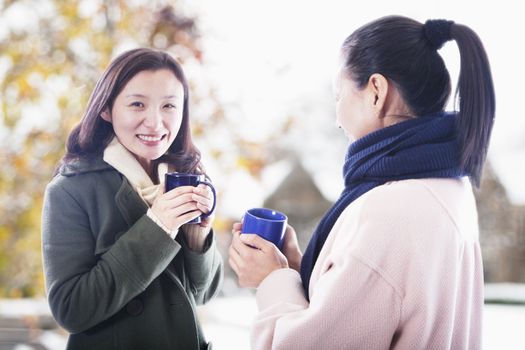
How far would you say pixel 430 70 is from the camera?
111 cm

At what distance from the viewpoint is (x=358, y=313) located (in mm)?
998

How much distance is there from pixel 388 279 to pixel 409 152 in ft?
0.84

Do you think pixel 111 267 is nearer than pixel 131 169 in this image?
Yes

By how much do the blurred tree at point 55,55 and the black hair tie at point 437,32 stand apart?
1334 mm

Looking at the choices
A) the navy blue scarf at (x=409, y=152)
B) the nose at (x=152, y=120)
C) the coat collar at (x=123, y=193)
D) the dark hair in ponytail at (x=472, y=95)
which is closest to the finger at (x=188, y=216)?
the coat collar at (x=123, y=193)

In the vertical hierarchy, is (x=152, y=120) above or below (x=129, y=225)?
above

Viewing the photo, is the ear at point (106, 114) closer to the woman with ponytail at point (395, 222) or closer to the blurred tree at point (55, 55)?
the woman with ponytail at point (395, 222)

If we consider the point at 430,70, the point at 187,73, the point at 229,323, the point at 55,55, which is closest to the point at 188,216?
the point at 430,70

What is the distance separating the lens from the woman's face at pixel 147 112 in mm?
1238

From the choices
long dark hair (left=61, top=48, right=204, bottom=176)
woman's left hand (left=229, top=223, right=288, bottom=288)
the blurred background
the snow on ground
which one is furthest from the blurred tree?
woman's left hand (left=229, top=223, right=288, bottom=288)

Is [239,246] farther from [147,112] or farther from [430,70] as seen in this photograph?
[430,70]

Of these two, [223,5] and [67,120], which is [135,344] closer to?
[67,120]

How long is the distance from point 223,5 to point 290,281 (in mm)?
1691

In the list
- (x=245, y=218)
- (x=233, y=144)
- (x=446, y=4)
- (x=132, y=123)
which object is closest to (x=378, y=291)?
(x=245, y=218)
